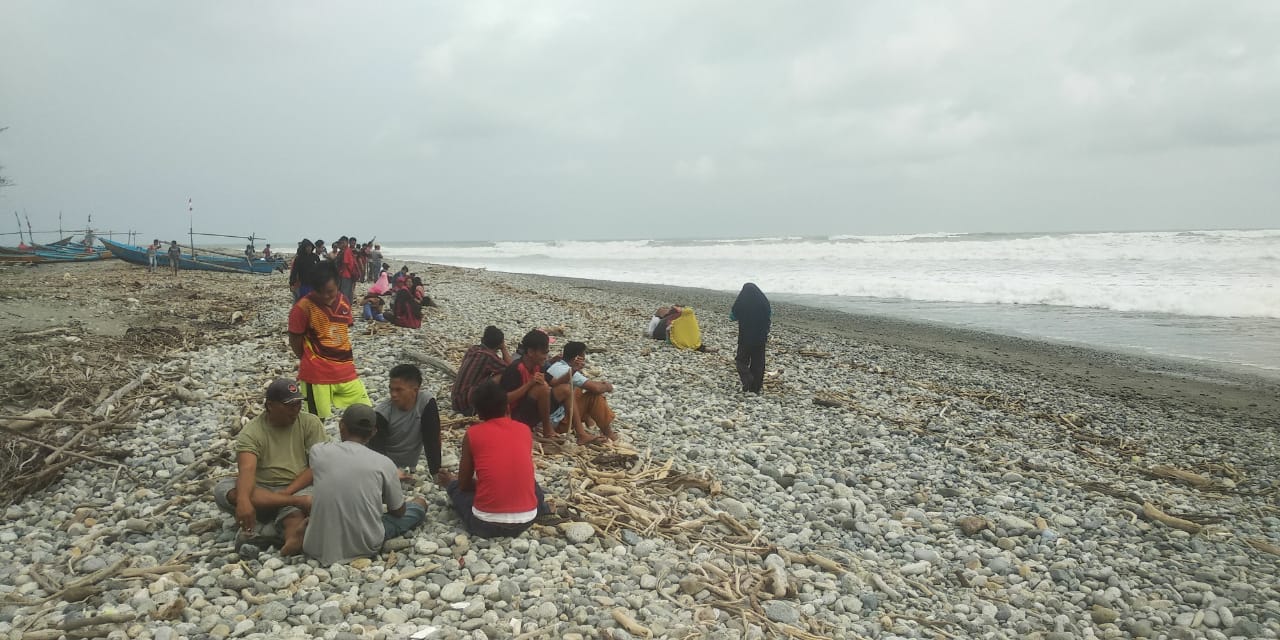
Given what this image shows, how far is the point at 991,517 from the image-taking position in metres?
5.97

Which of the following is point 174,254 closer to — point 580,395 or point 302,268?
point 302,268

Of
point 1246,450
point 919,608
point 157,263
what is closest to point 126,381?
point 919,608

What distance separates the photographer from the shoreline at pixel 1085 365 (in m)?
11.2

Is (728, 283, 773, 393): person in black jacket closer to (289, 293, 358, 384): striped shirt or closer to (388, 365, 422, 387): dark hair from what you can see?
(388, 365, 422, 387): dark hair

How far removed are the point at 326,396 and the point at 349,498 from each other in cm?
196

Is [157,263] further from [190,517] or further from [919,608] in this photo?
[919,608]

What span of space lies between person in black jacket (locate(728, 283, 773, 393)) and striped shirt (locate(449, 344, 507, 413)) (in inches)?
157

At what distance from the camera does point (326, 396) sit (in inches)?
225

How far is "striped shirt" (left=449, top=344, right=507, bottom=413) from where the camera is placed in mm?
7012

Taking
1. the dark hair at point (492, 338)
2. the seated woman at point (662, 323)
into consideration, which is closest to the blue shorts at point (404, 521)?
the dark hair at point (492, 338)

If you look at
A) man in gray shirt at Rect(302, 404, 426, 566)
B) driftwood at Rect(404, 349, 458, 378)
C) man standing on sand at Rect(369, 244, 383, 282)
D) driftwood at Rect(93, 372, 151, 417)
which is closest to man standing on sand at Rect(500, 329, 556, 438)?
man in gray shirt at Rect(302, 404, 426, 566)

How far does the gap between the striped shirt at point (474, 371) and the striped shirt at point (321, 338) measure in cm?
145

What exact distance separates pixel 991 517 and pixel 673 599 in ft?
11.3

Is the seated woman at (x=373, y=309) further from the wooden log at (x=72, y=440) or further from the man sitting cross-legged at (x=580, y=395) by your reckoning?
the man sitting cross-legged at (x=580, y=395)
